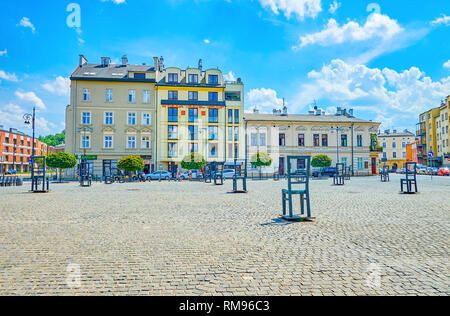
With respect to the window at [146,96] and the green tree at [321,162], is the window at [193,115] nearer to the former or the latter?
the window at [146,96]

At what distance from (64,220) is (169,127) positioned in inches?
1519

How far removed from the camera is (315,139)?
2009 inches

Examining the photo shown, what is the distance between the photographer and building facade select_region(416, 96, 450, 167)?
217 feet

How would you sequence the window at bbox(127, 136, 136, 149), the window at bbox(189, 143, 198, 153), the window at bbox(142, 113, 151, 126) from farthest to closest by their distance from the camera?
the window at bbox(189, 143, 198, 153)
the window at bbox(142, 113, 151, 126)
the window at bbox(127, 136, 136, 149)

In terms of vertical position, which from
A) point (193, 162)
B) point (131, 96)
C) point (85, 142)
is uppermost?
point (131, 96)

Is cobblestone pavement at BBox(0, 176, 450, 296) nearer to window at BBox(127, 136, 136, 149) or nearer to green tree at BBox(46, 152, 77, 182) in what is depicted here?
green tree at BBox(46, 152, 77, 182)

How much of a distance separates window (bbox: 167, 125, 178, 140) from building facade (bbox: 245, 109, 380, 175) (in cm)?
1209

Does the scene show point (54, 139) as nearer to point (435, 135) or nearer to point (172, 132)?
point (172, 132)

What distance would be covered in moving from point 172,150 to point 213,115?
8.94m

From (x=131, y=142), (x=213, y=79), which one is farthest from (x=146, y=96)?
(x=213, y=79)

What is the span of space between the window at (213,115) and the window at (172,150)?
7.34 m

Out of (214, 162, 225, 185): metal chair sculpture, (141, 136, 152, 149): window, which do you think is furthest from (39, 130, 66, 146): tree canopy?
(214, 162, 225, 185): metal chair sculpture
